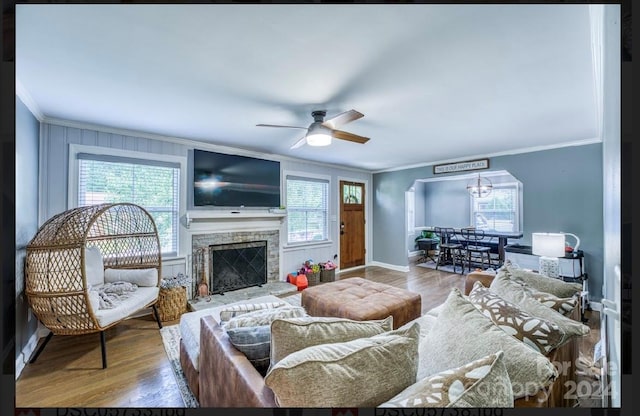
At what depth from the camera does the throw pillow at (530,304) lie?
1166mm

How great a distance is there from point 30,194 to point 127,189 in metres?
0.87

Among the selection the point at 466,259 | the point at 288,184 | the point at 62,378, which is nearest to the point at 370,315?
the point at 62,378

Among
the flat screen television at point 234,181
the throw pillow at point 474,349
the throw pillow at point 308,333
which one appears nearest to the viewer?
the throw pillow at point 474,349

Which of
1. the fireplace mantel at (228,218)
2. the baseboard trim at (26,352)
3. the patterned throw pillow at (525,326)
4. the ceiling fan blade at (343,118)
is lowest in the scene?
the baseboard trim at (26,352)

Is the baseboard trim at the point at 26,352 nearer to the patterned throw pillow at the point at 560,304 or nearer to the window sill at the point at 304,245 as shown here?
the window sill at the point at 304,245

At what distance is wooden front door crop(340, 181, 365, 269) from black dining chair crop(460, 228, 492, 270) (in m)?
2.36

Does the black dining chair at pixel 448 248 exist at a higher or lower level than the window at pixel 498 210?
lower

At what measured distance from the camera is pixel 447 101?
2.36m

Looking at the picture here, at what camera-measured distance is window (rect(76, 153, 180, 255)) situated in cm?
305

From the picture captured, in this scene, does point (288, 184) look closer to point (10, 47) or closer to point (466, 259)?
point (10, 47)

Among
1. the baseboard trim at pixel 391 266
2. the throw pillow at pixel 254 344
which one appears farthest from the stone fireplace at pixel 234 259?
the throw pillow at pixel 254 344

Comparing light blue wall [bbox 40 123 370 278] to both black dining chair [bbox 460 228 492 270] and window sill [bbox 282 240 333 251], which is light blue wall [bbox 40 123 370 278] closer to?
window sill [bbox 282 240 333 251]

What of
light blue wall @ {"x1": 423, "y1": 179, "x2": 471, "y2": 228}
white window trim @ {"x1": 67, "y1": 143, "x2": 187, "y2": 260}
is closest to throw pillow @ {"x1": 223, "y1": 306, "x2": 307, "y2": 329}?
white window trim @ {"x1": 67, "y1": 143, "x2": 187, "y2": 260}

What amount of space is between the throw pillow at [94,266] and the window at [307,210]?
2.76 meters
